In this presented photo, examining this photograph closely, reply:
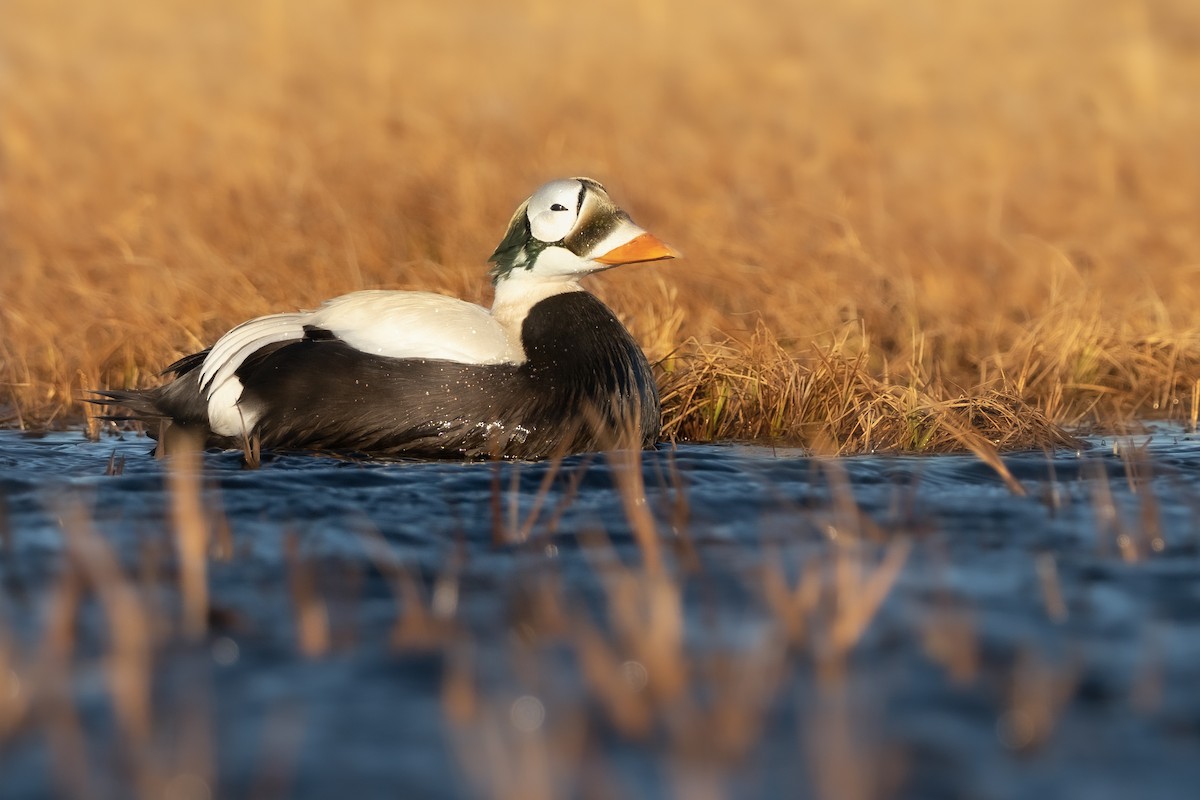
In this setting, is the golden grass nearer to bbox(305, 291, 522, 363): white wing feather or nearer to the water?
bbox(305, 291, 522, 363): white wing feather

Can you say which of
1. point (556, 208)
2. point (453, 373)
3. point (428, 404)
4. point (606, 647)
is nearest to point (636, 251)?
point (556, 208)

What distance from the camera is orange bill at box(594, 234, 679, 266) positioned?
5633mm

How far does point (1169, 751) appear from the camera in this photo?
2729mm

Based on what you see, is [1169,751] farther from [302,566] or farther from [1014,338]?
[1014,338]

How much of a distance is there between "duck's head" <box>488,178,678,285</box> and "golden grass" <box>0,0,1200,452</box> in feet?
2.33

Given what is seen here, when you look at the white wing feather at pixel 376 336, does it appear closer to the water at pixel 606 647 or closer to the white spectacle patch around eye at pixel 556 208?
the white spectacle patch around eye at pixel 556 208

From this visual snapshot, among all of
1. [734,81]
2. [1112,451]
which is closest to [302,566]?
[1112,451]

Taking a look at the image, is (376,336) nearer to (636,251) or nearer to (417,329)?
(417,329)

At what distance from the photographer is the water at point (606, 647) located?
262 cm

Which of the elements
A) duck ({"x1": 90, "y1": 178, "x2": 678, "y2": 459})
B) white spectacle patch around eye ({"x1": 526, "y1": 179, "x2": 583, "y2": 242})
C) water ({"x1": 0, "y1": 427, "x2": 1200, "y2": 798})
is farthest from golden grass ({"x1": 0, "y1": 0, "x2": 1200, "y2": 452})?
water ({"x1": 0, "y1": 427, "x2": 1200, "y2": 798})

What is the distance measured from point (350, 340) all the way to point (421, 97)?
6164mm

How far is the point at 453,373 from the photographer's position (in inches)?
214

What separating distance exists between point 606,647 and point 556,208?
273cm

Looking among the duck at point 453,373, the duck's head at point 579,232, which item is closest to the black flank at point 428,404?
the duck at point 453,373
